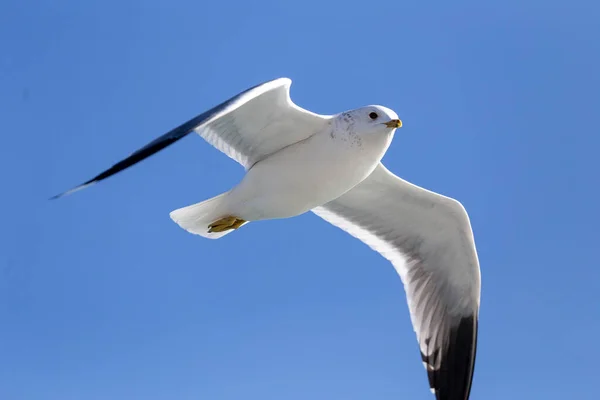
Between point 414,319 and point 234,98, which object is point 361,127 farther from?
point 414,319

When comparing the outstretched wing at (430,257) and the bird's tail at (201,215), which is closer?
the bird's tail at (201,215)

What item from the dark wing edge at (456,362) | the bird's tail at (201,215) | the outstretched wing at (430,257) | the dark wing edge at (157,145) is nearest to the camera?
the dark wing edge at (157,145)

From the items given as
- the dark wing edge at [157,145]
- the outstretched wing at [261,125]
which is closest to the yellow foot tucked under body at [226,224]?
the outstretched wing at [261,125]

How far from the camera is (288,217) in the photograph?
6.00m

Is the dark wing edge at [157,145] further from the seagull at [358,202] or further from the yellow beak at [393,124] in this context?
the yellow beak at [393,124]

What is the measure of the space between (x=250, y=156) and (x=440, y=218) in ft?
4.72

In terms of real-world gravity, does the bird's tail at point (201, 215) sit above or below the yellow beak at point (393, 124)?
below

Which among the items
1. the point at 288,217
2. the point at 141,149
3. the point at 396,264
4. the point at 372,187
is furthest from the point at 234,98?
A: the point at 396,264

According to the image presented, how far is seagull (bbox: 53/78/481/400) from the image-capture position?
18.0 ft

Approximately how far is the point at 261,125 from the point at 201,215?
74cm

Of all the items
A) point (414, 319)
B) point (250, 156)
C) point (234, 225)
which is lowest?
point (414, 319)

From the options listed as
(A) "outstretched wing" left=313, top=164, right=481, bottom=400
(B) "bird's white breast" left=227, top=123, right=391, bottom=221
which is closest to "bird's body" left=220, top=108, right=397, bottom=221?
(B) "bird's white breast" left=227, top=123, right=391, bottom=221

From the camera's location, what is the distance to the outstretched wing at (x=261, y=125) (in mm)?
5504

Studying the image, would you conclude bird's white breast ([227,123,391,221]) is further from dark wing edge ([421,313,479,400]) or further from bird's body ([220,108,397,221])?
dark wing edge ([421,313,479,400])
